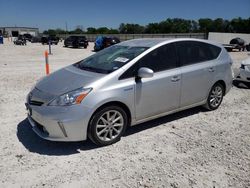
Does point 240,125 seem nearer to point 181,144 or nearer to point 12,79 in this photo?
point 181,144

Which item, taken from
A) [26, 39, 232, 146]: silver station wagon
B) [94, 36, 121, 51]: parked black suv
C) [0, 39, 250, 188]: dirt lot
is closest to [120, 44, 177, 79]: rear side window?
[26, 39, 232, 146]: silver station wagon

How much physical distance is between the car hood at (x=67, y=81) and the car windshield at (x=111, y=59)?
0.22 meters

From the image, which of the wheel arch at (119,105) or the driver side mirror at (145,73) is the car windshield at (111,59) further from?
the wheel arch at (119,105)

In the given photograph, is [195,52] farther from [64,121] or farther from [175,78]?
[64,121]

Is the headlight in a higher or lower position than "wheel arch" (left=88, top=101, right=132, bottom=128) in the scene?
higher

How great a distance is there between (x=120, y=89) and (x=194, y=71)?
1804 millimetres

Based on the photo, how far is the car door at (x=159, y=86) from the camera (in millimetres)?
4164

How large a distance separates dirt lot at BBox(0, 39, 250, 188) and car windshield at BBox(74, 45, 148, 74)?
125 centimetres

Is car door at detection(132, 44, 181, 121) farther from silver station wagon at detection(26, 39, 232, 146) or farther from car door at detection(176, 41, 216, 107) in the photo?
car door at detection(176, 41, 216, 107)

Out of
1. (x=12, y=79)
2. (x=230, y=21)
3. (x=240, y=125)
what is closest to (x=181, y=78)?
(x=240, y=125)

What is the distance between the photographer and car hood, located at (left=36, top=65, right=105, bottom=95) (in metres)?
3.76

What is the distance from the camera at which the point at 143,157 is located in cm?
367

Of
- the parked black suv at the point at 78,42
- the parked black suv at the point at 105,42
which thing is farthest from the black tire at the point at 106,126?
the parked black suv at the point at 78,42

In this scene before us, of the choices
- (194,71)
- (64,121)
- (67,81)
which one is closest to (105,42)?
(194,71)
